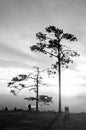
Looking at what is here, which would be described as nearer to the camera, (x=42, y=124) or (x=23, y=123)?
(x=42, y=124)

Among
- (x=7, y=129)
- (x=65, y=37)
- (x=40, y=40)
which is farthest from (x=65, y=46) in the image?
(x=7, y=129)

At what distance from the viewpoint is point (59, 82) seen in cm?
2984

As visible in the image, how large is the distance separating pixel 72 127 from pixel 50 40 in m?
16.6

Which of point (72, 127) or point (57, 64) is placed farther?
point (57, 64)

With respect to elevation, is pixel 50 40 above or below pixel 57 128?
above

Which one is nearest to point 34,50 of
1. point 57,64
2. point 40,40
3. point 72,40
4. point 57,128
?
point 40,40

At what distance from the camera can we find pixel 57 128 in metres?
17.4

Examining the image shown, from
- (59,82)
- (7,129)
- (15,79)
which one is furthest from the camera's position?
(15,79)

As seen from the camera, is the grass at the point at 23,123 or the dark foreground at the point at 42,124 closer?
the dark foreground at the point at 42,124

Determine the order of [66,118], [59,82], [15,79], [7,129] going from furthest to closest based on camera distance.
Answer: [15,79] < [59,82] < [66,118] < [7,129]

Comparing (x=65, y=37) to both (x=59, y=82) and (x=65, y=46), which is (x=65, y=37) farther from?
(x=59, y=82)

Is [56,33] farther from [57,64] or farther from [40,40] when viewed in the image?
[57,64]

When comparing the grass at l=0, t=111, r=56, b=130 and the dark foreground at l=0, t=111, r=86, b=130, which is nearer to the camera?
the dark foreground at l=0, t=111, r=86, b=130

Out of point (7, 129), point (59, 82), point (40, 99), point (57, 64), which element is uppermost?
point (57, 64)
